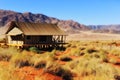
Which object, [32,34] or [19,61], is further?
[32,34]

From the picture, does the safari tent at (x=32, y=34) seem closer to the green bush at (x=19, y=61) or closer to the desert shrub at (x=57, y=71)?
the green bush at (x=19, y=61)

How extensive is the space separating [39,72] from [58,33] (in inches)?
1024

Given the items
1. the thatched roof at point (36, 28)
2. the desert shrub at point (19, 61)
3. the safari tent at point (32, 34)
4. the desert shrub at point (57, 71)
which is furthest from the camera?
the thatched roof at point (36, 28)

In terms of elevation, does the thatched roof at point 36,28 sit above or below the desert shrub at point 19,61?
above

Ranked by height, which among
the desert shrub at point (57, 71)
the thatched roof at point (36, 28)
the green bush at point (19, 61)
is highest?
the thatched roof at point (36, 28)

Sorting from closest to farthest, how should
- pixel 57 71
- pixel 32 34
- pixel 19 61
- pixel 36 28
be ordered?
pixel 57 71
pixel 19 61
pixel 32 34
pixel 36 28

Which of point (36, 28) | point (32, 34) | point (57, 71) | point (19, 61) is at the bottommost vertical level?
point (57, 71)

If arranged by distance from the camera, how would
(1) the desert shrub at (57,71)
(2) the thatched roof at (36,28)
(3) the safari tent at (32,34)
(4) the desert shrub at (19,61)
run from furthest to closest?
(2) the thatched roof at (36,28) → (3) the safari tent at (32,34) → (4) the desert shrub at (19,61) → (1) the desert shrub at (57,71)

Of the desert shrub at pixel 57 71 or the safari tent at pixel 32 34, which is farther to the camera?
the safari tent at pixel 32 34

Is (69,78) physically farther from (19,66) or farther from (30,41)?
(30,41)

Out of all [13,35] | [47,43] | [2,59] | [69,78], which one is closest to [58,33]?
[47,43]

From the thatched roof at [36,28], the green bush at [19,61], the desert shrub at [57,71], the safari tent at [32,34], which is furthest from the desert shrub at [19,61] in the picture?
the thatched roof at [36,28]

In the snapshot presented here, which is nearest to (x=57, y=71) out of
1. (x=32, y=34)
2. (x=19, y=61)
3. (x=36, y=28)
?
(x=19, y=61)

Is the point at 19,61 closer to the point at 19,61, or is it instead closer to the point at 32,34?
the point at 19,61
